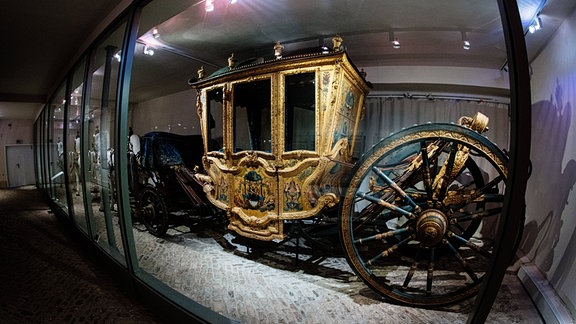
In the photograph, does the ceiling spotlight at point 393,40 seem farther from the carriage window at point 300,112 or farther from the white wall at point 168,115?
the white wall at point 168,115

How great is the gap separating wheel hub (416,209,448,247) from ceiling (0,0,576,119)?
96 centimetres

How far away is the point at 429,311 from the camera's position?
1576 millimetres

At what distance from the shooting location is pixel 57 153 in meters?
5.36

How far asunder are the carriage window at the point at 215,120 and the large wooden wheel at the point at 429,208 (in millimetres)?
1810

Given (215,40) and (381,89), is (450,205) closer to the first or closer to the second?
(381,89)

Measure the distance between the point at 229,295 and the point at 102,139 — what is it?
7.53ft

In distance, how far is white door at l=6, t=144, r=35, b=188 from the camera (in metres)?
4.34

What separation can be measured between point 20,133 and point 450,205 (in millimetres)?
6985

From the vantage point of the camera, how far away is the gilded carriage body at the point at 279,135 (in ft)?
7.06

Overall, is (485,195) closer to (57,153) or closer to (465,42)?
(465,42)

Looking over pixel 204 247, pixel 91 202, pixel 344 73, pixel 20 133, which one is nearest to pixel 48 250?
pixel 91 202

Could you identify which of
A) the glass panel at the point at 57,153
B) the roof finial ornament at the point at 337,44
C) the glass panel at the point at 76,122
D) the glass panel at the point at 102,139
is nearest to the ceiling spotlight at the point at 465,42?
the roof finial ornament at the point at 337,44

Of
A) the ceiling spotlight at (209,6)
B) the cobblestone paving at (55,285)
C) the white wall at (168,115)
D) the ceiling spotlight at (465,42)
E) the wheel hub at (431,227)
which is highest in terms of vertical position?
the ceiling spotlight at (209,6)

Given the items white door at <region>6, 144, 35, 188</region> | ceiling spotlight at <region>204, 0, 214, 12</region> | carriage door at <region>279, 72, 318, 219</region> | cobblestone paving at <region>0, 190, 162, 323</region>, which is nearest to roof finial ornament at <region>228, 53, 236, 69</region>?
ceiling spotlight at <region>204, 0, 214, 12</region>
